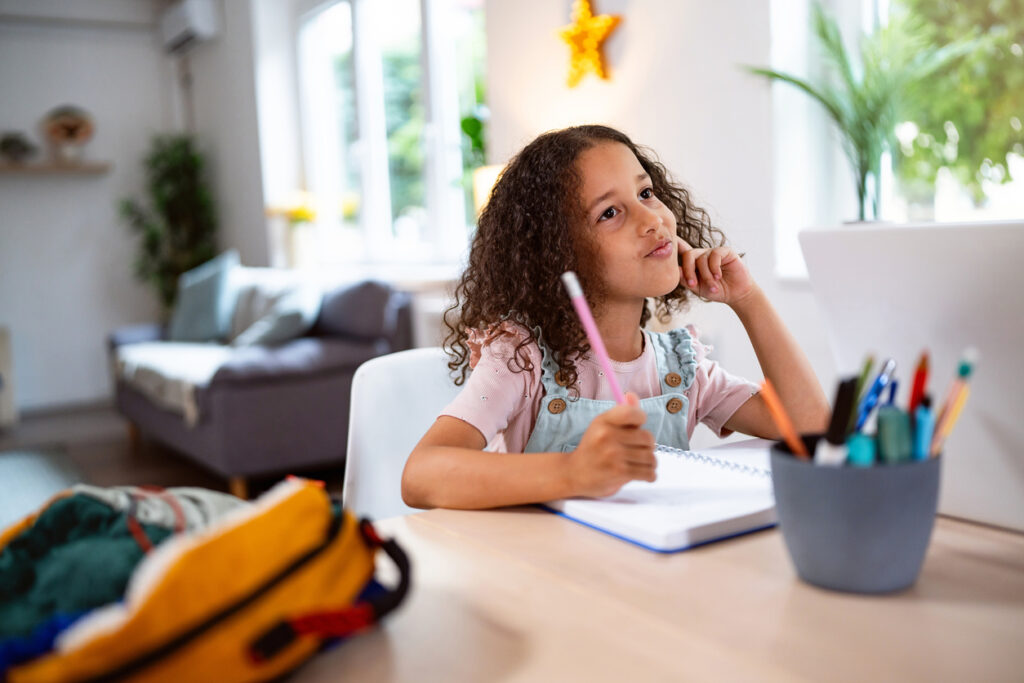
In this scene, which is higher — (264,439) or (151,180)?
(151,180)

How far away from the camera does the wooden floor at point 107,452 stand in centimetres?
377

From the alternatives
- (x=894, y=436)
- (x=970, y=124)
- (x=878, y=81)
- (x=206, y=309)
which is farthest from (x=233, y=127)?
(x=894, y=436)

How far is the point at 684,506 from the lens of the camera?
0.75m

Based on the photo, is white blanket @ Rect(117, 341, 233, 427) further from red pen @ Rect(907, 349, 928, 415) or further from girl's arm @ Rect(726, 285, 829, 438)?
red pen @ Rect(907, 349, 928, 415)

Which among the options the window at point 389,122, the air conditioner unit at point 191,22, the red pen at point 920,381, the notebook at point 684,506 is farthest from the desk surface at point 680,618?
the air conditioner unit at point 191,22

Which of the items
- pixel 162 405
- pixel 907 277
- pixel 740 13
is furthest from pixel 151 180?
pixel 907 277

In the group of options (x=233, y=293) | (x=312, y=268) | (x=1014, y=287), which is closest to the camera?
(x=1014, y=287)

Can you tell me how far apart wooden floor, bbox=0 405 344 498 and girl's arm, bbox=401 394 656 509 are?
2662 millimetres

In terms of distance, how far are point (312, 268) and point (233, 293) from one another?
55 centimetres

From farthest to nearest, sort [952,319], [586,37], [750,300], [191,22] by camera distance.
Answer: [191,22]
[586,37]
[750,300]
[952,319]

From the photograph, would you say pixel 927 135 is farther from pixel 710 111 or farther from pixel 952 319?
pixel 952 319

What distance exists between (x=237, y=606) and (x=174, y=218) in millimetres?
5995

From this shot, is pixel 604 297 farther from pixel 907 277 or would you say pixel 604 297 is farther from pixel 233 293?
pixel 233 293

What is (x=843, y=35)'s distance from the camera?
2.46 m
